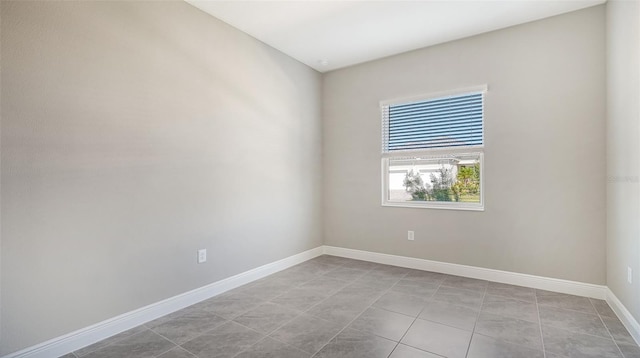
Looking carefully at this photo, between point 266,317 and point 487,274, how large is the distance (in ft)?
8.09

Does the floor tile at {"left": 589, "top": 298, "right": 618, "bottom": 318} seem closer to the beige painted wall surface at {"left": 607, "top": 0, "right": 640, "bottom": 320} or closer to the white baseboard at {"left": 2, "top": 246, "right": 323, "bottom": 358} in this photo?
the beige painted wall surface at {"left": 607, "top": 0, "right": 640, "bottom": 320}

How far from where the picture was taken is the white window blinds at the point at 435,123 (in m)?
3.54

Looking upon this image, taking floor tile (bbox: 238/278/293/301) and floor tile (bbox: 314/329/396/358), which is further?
floor tile (bbox: 238/278/293/301)

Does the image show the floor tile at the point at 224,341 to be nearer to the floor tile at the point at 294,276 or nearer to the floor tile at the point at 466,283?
the floor tile at the point at 294,276

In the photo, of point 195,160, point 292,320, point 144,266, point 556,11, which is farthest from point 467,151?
point 144,266

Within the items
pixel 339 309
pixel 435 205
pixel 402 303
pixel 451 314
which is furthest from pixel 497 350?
pixel 435 205

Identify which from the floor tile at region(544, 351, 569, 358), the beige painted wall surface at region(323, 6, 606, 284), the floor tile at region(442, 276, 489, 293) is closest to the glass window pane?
the beige painted wall surface at region(323, 6, 606, 284)

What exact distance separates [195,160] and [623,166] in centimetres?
358

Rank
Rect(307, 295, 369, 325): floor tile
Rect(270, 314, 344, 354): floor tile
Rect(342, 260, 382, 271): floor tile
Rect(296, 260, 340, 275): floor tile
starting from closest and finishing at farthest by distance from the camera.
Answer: Rect(270, 314, 344, 354): floor tile, Rect(307, 295, 369, 325): floor tile, Rect(296, 260, 340, 275): floor tile, Rect(342, 260, 382, 271): floor tile

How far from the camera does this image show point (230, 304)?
2773 mm

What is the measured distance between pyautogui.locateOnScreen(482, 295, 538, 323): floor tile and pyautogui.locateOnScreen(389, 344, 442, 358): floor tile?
37.7 inches

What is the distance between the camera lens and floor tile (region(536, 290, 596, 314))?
2646 millimetres

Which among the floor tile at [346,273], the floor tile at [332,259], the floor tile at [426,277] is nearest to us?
the floor tile at [426,277]

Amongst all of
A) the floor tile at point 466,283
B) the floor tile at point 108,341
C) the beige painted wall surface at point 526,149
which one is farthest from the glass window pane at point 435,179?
the floor tile at point 108,341
